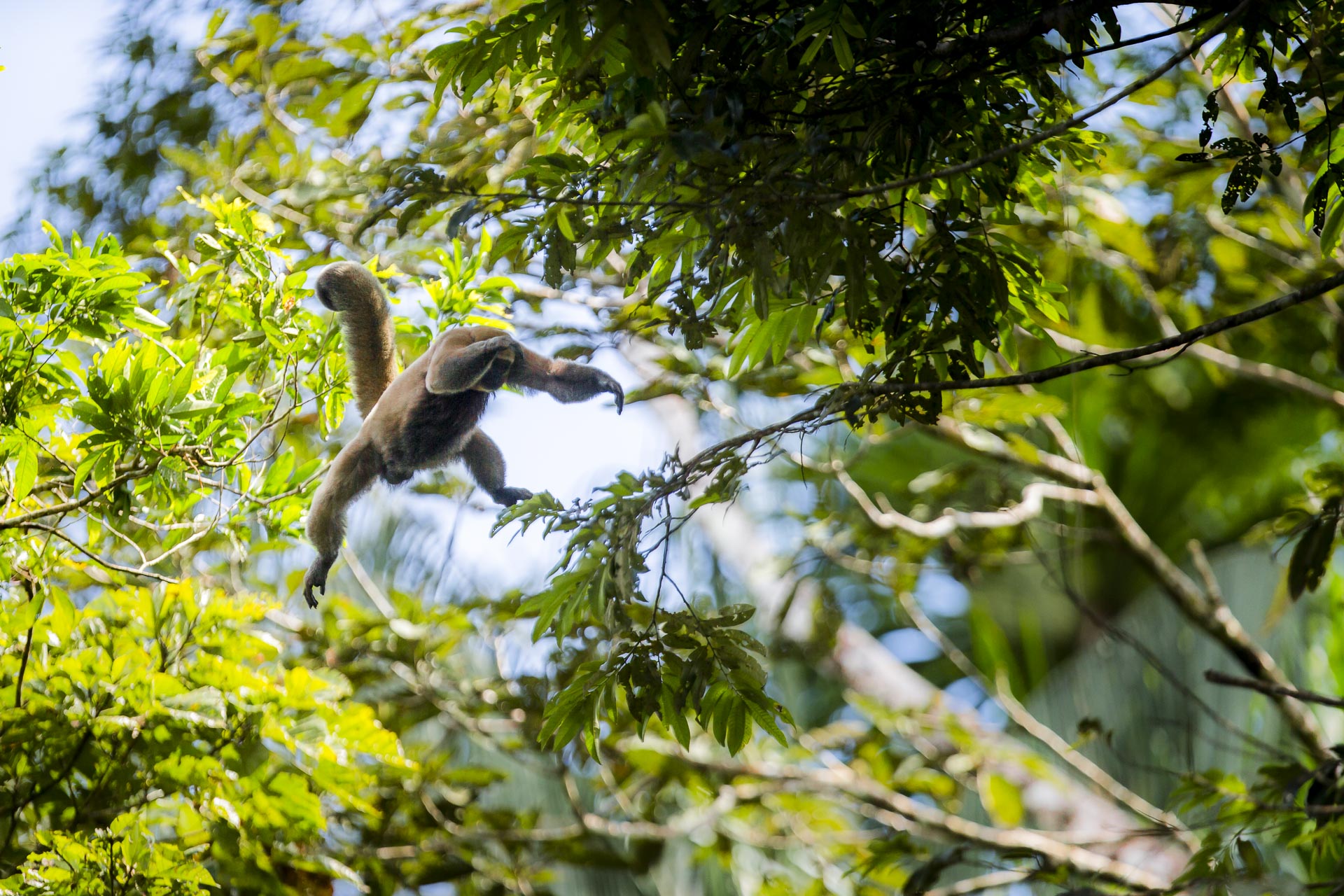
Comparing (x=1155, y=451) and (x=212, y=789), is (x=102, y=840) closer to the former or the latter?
(x=212, y=789)

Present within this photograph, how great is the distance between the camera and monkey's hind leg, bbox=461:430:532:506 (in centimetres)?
137

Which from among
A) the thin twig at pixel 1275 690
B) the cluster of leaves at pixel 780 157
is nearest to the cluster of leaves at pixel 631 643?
the cluster of leaves at pixel 780 157

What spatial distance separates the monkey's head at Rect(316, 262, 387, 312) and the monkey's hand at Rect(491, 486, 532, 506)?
30 cm

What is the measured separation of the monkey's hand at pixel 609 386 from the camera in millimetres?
1334

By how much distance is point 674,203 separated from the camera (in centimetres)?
114

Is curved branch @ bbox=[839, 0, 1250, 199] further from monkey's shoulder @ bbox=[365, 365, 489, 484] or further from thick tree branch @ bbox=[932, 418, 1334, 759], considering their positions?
thick tree branch @ bbox=[932, 418, 1334, 759]

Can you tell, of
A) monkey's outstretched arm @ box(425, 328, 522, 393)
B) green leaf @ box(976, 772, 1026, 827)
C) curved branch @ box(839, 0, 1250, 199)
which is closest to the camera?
curved branch @ box(839, 0, 1250, 199)

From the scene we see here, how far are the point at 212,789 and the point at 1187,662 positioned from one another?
385 centimetres

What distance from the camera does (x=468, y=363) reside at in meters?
1.20

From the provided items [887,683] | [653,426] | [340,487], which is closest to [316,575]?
[340,487]

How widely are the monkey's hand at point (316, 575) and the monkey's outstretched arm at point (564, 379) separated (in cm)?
34

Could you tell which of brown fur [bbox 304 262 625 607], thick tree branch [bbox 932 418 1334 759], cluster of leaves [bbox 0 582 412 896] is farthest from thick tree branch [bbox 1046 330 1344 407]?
cluster of leaves [bbox 0 582 412 896]

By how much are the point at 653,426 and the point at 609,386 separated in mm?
1349

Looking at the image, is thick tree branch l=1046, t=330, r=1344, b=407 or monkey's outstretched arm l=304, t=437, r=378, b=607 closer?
monkey's outstretched arm l=304, t=437, r=378, b=607
